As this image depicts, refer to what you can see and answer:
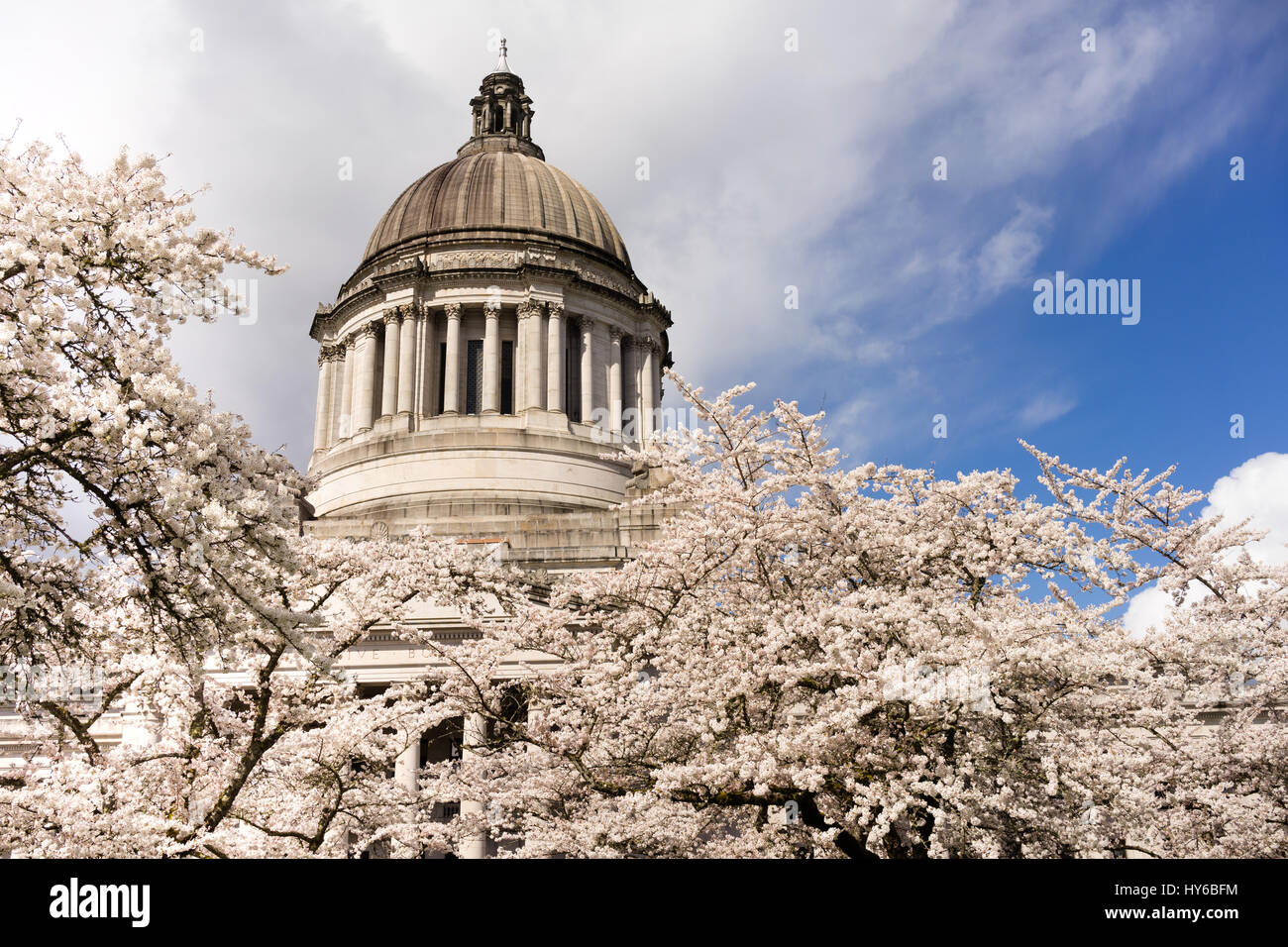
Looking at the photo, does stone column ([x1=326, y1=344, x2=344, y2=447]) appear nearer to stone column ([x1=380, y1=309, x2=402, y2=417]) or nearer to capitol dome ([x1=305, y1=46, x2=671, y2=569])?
capitol dome ([x1=305, y1=46, x2=671, y2=569])

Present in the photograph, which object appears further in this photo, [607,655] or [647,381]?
[647,381]

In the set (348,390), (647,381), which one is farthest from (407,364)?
(647,381)

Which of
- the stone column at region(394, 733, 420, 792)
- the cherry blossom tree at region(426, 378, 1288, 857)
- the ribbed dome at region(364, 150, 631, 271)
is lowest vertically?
the stone column at region(394, 733, 420, 792)

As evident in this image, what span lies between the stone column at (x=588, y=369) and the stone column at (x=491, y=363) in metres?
3.97

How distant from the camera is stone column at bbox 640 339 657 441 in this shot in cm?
5109

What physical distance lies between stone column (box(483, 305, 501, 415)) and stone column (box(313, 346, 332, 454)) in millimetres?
9294

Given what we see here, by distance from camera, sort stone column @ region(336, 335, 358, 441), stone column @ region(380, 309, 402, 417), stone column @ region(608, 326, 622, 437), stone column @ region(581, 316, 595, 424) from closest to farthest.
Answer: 1. stone column @ region(380, 309, 402, 417)
2. stone column @ region(581, 316, 595, 424)
3. stone column @ region(608, 326, 622, 437)
4. stone column @ region(336, 335, 358, 441)

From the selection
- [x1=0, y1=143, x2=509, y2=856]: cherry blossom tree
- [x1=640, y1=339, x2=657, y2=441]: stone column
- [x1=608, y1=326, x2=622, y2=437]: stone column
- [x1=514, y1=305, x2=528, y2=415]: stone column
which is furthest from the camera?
[x1=640, y1=339, x2=657, y2=441]: stone column

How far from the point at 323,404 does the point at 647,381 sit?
16.5m

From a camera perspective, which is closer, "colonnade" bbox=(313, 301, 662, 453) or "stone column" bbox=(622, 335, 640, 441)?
"colonnade" bbox=(313, 301, 662, 453)

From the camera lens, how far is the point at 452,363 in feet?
158

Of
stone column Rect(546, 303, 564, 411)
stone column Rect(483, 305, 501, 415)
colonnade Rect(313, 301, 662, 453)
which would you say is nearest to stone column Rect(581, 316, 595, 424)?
colonnade Rect(313, 301, 662, 453)

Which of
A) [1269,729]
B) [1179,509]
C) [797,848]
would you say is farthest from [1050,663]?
[1179,509]

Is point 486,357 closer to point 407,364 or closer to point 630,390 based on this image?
point 407,364
